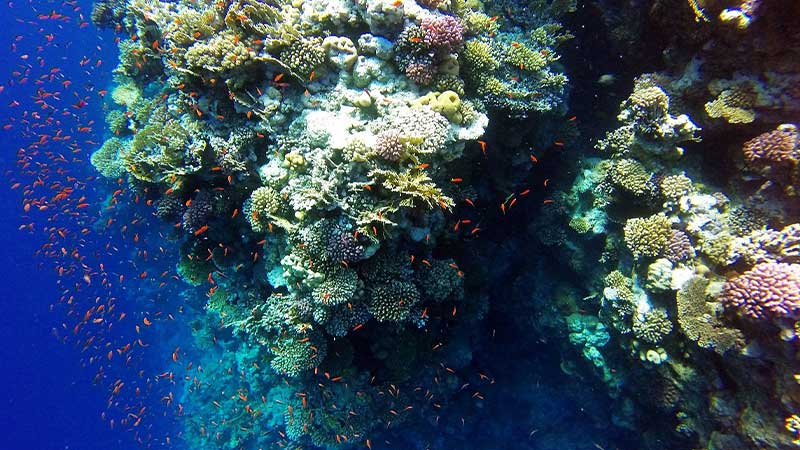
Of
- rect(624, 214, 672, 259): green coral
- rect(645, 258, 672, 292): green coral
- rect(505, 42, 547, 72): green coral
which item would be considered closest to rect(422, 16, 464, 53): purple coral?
rect(505, 42, 547, 72): green coral

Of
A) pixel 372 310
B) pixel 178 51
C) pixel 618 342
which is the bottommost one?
pixel 618 342

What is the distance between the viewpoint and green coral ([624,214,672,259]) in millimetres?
5516

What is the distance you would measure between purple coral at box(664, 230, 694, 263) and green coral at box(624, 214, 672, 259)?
0.20ft

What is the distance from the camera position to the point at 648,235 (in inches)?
221

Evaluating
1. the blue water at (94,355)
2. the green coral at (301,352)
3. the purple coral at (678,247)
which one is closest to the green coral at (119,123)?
the blue water at (94,355)

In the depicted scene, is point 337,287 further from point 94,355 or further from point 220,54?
point 94,355

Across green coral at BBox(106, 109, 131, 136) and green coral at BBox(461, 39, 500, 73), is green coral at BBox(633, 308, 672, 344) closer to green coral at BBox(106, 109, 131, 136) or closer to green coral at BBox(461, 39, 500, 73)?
green coral at BBox(461, 39, 500, 73)

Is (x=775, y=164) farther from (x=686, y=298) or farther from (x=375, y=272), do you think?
(x=375, y=272)

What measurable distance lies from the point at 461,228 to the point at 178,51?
553cm

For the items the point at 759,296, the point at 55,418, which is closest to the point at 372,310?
the point at 759,296

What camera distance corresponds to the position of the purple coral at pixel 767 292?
4.04m

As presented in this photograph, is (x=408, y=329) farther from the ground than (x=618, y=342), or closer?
closer

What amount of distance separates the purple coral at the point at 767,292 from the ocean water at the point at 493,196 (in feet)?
0.08

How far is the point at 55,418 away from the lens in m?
33.3
